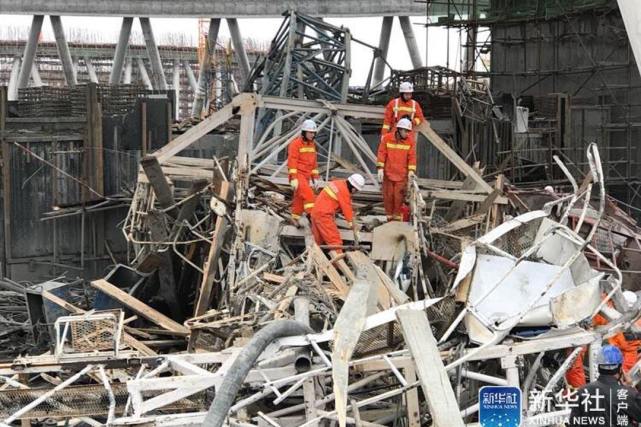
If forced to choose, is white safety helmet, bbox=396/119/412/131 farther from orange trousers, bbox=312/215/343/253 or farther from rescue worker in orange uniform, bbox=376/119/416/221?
orange trousers, bbox=312/215/343/253

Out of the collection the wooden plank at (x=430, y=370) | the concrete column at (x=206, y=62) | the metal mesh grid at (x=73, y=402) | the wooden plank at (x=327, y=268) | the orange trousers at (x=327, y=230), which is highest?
the concrete column at (x=206, y=62)

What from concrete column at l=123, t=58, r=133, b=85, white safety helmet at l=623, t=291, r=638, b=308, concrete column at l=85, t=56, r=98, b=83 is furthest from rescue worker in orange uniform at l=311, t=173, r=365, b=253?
concrete column at l=123, t=58, r=133, b=85

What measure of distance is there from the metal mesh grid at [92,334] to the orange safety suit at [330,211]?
3.27 m

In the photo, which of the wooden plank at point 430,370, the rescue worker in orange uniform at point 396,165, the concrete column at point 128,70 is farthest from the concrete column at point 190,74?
the wooden plank at point 430,370

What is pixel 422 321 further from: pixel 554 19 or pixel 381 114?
pixel 554 19

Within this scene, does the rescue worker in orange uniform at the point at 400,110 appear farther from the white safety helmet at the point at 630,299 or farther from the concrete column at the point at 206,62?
the concrete column at the point at 206,62

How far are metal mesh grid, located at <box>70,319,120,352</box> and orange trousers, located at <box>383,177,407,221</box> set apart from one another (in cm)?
525

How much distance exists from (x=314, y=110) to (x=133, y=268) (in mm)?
4176

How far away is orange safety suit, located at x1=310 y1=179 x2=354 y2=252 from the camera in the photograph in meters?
13.8

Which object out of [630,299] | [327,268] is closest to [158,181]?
[327,268]

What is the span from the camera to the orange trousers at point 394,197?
15.5 meters

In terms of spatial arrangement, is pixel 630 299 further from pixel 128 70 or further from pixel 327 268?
pixel 128 70

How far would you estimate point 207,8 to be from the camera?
39594mm

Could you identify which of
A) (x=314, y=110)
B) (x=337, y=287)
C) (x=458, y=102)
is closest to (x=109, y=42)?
(x=458, y=102)
